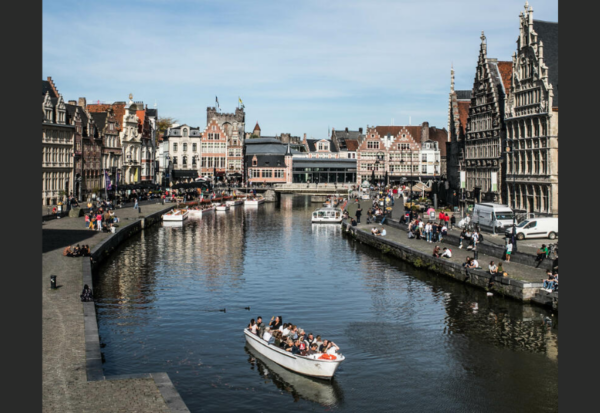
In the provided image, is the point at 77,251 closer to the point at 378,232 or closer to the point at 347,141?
the point at 378,232

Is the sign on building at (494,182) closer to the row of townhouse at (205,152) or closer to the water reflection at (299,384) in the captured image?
the water reflection at (299,384)

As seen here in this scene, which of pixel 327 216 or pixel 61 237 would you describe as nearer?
pixel 61 237

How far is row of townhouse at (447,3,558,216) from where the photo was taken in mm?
61188

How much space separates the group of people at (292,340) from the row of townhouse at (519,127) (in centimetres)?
2826

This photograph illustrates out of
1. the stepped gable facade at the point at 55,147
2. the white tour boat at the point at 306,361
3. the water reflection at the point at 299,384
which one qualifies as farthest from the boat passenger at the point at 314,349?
the stepped gable facade at the point at 55,147

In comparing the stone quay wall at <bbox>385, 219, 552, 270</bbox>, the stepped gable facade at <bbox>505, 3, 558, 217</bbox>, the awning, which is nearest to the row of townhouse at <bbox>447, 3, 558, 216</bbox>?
the stepped gable facade at <bbox>505, 3, 558, 217</bbox>

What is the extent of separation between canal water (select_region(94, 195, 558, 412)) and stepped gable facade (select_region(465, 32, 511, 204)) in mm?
20572

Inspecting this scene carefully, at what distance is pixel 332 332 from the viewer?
111ft

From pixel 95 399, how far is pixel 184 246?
4421 cm

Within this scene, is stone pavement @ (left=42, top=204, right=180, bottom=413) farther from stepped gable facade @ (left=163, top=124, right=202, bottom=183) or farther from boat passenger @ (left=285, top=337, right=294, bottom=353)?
stepped gable facade @ (left=163, top=124, right=202, bottom=183)

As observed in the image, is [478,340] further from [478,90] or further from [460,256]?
[478,90]

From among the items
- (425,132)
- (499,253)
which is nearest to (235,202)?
(425,132)

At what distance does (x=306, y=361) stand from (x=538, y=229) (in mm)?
31283

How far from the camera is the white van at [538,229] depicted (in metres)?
52.5
